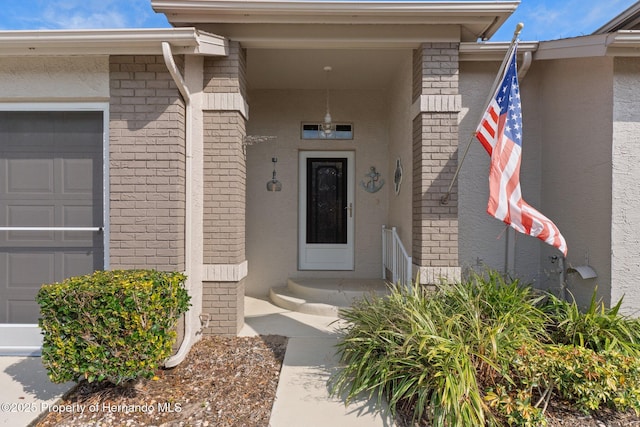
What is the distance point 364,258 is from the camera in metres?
5.95

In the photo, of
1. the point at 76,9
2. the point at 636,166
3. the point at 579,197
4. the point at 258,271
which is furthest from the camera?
the point at 76,9

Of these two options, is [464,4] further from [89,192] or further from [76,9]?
[76,9]

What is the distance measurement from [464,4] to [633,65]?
180 centimetres

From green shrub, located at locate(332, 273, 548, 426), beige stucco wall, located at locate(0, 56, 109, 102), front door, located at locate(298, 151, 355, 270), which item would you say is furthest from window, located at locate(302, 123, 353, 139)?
green shrub, located at locate(332, 273, 548, 426)

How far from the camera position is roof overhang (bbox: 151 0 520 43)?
3.77m

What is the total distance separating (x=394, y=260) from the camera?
499cm

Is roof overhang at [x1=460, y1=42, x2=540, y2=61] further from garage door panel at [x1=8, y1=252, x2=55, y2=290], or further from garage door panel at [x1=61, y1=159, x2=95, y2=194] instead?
garage door panel at [x1=8, y1=252, x2=55, y2=290]

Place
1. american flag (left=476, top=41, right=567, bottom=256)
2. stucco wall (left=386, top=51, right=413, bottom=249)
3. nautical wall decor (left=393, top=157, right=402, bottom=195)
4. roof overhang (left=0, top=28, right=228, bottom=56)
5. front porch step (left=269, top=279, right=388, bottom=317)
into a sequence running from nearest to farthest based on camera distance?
american flag (left=476, top=41, right=567, bottom=256) < roof overhang (left=0, top=28, right=228, bottom=56) < stucco wall (left=386, top=51, right=413, bottom=249) < front porch step (left=269, top=279, right=388, bottom=317) < nautical wall decor (left=393, top=157, right=402, bottom=195)

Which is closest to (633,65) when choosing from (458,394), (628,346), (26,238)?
(628,346)

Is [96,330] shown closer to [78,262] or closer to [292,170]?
[78,262]

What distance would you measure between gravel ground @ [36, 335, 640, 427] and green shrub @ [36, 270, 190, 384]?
0.85 ft

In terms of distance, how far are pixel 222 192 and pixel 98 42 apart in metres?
1.84

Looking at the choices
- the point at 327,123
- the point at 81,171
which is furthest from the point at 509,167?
the point at 81,171

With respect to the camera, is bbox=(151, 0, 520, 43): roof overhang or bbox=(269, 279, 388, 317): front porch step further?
bbox=(269, 279, 388, 317): front porch step
